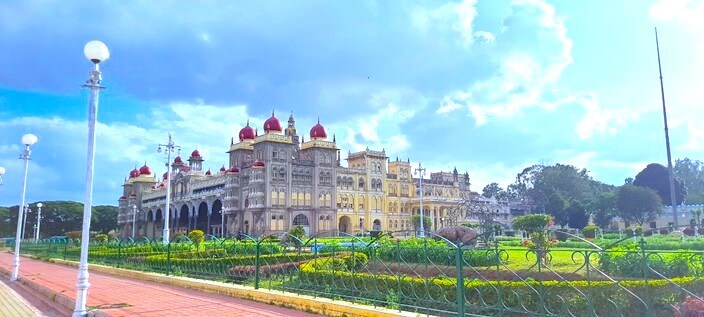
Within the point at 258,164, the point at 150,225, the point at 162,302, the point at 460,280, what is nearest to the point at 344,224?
the point at 258,164

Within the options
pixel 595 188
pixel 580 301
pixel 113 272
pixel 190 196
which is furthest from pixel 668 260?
pixel 595 188

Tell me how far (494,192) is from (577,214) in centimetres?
3428

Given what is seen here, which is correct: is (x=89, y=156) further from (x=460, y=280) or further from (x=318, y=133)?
(x=318, y=133)

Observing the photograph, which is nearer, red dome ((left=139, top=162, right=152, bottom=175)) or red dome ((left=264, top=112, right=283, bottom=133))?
red dome ((left=264, top=112, right=283, bottom=133))

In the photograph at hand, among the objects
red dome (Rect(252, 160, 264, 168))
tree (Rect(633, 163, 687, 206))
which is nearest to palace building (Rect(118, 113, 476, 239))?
red dome (Rect(252, 160, 264, 168))

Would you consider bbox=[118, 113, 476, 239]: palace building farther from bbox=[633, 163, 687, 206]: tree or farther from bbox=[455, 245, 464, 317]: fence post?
bbox=[455, 245, 464, 317]: fence post

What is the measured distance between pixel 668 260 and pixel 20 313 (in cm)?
1406

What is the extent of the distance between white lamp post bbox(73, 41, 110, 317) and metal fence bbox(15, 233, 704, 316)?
3481mm

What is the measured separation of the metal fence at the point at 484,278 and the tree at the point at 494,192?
296 feet

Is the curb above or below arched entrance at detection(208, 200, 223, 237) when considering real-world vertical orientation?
below

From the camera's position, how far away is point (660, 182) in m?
75.2

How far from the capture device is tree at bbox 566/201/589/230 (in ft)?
241

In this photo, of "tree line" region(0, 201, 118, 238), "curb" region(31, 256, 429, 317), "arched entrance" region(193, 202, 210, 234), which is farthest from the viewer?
"tree line" region(0, 201, 118, 238)

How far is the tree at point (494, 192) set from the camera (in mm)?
102725
